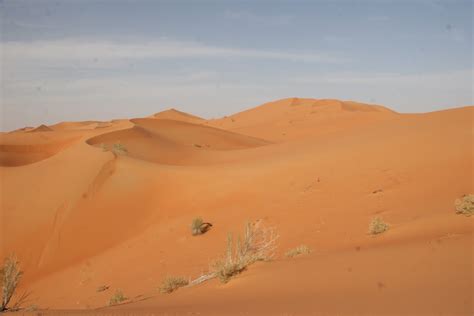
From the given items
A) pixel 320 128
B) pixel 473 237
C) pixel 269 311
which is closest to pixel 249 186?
pixel 473 237

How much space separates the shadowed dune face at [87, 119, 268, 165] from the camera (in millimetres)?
22062

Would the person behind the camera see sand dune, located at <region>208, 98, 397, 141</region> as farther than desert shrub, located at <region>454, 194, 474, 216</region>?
A: Yes

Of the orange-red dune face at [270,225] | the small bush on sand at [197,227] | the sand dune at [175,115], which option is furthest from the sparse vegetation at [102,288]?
the sand dune at [175,115]

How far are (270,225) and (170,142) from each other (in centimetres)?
1724

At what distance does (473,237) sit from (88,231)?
1040 centimetres

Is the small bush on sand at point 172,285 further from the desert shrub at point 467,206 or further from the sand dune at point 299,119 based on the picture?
the sand dune at point 299,119

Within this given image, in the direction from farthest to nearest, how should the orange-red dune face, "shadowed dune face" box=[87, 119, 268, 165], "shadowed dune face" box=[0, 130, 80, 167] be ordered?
1. "shadowed dune face" box=[0, 130, 80, 167]
2. "shadowed dune face" box=[87, 119, 268, 165]
3. the orange-red dune face

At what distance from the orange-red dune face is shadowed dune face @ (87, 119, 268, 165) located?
3.13 m

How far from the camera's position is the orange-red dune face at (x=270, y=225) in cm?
462

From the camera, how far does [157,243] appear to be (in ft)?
38.1

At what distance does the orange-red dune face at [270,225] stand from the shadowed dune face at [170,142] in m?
3.13

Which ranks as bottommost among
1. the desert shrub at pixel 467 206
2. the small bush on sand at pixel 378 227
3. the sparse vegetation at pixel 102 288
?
the sparse vegetation at pixel 102 288

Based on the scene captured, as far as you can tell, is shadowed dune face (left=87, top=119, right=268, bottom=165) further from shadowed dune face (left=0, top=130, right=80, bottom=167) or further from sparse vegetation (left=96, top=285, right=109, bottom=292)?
sparse vegetation (left=96, top=285, right=109, bottom=292)

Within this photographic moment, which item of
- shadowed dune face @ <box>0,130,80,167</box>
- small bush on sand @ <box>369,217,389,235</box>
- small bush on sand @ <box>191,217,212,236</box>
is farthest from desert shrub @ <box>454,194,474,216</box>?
shadowed dune face @ <box>0,130,80,167</box>
